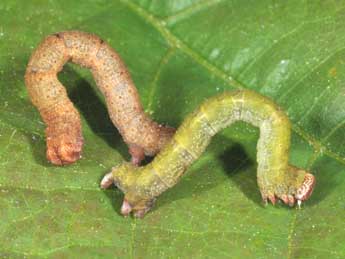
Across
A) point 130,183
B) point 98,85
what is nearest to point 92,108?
point 98,85

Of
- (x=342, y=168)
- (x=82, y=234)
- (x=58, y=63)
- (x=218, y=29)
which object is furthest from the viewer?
(x=218, y=29)

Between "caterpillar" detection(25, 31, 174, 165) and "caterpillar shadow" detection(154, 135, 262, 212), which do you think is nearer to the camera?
"caterpillar shadow" detection(154, 135, 262, 212)

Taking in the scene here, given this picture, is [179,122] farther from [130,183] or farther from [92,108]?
[130,183]

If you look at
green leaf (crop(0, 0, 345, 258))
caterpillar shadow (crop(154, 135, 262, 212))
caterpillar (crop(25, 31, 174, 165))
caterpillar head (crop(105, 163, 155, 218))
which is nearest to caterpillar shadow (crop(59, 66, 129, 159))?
green leaf (crop(0, 0, 345, 258))

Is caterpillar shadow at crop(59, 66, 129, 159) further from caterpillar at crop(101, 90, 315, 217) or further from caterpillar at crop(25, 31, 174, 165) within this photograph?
caterpillar at crop(101, 90, 315, 217)

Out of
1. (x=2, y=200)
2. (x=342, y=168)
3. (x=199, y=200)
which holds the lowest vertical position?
(x=2, y=200)

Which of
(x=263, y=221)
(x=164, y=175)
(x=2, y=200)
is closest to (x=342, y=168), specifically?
(x=263, y=221)

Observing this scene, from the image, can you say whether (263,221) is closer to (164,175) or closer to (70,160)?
(164,175)
